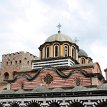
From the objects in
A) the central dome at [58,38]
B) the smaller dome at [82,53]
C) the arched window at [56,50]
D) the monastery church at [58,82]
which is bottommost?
the monastery church at [58,82]

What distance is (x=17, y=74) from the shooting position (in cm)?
3259

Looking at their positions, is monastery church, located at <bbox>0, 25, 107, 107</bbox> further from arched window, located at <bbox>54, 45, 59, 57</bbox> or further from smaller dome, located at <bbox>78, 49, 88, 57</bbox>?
smaller dome, located at <bbox>78, 49, 88, 57</bbox>

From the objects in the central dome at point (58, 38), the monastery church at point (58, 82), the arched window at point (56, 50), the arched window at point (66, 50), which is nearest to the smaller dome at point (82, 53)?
the monastery church at point (58, 82)

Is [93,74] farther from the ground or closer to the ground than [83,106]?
farther from the ground

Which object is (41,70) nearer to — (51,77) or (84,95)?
(51,77)

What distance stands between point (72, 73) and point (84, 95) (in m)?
3.78

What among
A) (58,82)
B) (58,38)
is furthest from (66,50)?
(58,82)

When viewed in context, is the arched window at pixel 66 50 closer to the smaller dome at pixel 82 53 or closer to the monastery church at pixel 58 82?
the monastery church at pixel 58 82

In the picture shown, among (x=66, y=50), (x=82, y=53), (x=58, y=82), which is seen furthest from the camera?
(x=82, y=53)

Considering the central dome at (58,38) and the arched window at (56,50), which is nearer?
the arched window at (56,50)

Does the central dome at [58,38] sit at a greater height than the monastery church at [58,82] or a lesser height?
greater

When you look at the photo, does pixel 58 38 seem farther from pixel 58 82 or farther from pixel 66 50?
pixel 58 82

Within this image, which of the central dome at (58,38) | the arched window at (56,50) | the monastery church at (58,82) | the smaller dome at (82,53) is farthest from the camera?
the smaller dome at (82,53)

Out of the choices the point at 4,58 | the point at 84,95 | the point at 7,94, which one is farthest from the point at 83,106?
the point at 4,58
